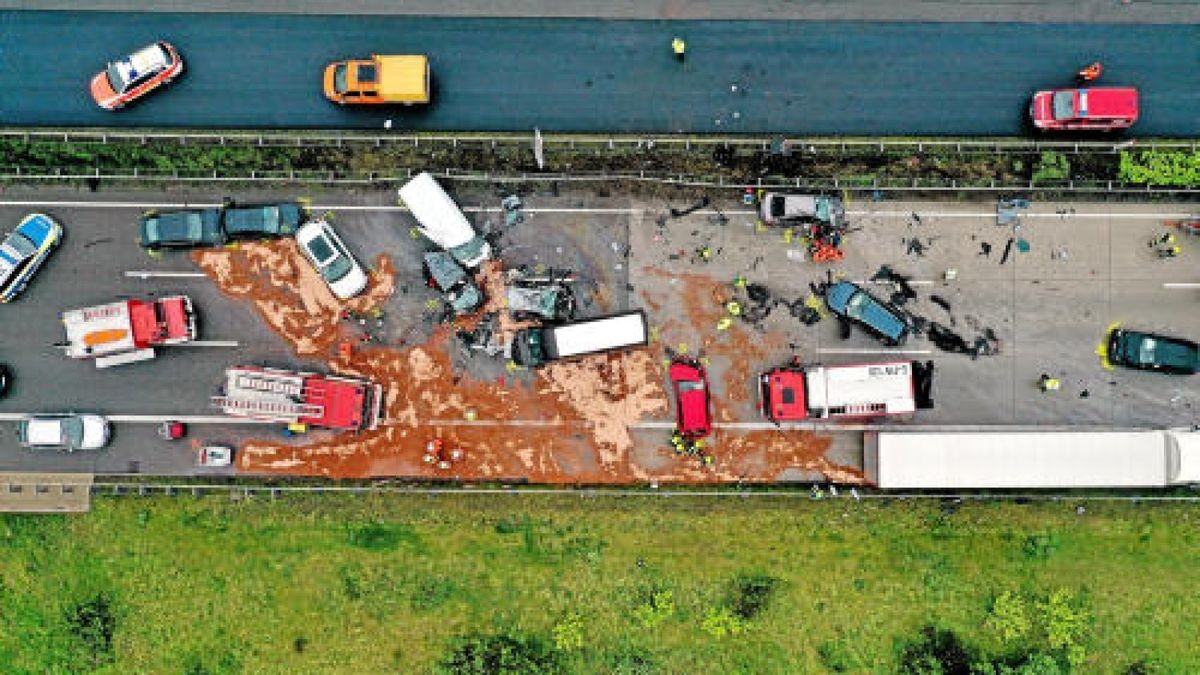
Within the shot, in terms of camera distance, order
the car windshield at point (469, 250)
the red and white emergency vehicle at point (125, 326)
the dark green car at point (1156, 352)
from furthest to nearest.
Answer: the dark green car at point (1156, 352) → the car windshield at point (469, 250) → the red and white emergency vehicle at point (125, 326)

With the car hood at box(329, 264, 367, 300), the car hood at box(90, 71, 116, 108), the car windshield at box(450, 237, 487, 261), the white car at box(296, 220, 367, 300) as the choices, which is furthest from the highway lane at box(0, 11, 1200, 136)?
the car hood at box(329, 264, 367, 300)

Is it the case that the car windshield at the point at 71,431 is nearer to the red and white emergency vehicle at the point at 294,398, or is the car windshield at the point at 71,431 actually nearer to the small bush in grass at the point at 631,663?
the red and white emergency vehicle at the point at 294,398

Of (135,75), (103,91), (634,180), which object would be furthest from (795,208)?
(103,91)

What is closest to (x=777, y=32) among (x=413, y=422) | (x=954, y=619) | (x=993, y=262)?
(x=993, y=262)

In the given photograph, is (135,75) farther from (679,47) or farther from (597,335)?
(679,47)

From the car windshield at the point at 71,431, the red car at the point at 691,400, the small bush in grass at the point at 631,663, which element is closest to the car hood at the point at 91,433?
the car windshield at the point at 71,431

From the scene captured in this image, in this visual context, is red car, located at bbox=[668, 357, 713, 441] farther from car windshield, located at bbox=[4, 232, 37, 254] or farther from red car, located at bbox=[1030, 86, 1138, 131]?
car windshield, located at bbox=[4, 232, 37, 254]
